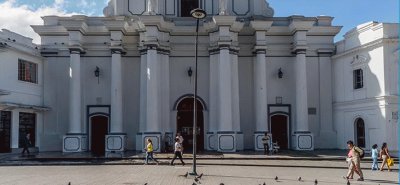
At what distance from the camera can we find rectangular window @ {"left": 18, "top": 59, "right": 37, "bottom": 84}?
2858 centimetres

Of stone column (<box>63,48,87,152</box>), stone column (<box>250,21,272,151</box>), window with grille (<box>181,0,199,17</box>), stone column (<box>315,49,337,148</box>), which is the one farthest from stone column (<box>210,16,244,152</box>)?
stone column (<box>63,48,87,152</box>)

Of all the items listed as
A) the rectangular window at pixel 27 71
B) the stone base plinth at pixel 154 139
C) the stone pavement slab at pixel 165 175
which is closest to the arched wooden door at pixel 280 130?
the stone base plinth at pixel 154 139

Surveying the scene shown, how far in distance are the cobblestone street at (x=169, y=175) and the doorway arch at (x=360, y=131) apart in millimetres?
5897

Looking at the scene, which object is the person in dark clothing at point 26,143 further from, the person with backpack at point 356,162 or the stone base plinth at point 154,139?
the person with backpack at point 356,162

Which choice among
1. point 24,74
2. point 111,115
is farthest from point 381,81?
point 24,74

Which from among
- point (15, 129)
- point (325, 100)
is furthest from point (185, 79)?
point (15, 129)

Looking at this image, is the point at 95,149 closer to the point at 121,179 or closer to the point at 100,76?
the point at 100,76

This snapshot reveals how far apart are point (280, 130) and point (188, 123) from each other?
620cm

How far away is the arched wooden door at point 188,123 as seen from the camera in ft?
99.9

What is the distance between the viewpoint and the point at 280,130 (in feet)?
101

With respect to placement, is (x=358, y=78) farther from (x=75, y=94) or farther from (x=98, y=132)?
(x=75, y=94)

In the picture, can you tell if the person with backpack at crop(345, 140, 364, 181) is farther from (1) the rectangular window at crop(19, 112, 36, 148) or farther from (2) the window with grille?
(1) the rectangular window at crop(19, 112, 36, 148)

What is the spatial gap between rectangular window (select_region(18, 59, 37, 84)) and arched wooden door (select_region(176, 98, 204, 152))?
31.9ft

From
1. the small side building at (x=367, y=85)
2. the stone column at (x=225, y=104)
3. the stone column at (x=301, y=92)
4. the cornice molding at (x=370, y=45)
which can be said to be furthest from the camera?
the stone column at (x=301, y=92)
